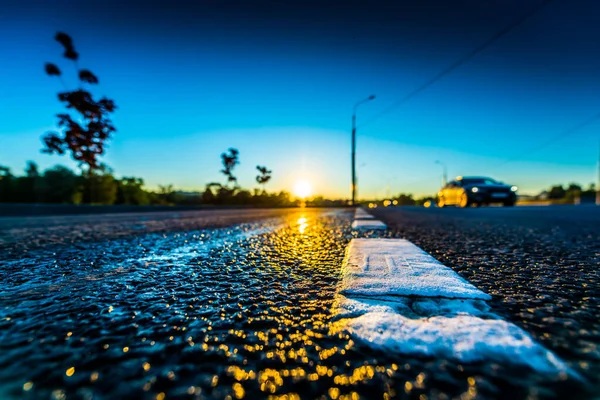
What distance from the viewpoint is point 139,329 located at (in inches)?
20.0

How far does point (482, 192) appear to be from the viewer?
11945 millimetres

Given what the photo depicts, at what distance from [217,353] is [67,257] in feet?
4.09

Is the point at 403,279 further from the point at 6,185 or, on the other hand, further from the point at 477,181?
the point at 6,185

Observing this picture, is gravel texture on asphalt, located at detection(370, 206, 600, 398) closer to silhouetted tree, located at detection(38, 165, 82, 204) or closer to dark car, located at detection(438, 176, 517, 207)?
dark car, located at detection(438, 176, 517, 207)

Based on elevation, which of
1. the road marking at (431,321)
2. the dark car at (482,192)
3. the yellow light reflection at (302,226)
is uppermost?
the dark car at (482,192)

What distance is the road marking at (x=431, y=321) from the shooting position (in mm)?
407

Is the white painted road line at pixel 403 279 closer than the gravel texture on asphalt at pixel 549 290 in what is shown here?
No

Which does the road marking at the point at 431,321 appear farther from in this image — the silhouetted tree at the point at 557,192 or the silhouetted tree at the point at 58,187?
the silhouetted tree at the point at 557,192

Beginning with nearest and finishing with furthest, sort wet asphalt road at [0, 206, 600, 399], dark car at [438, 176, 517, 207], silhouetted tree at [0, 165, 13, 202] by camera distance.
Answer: wet asphalt road at [0, 206, 600, 399] < dark car at [438, 176, 517, 207] < silhouetted tree at [0, 165, 13, 202]

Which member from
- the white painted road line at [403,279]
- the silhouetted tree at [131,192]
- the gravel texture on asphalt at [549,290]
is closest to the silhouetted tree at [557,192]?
the silhouetted tree at [131,192]

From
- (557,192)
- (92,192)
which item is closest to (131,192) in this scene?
(92,192)

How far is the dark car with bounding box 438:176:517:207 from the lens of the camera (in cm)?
1178

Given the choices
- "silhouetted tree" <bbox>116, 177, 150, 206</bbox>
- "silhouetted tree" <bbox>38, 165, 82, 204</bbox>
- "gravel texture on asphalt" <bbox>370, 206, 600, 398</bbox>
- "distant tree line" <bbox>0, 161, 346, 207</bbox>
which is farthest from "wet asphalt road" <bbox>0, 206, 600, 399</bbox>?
"silhouetted tree" <bbox>116, 177, 150, 206</bbox>

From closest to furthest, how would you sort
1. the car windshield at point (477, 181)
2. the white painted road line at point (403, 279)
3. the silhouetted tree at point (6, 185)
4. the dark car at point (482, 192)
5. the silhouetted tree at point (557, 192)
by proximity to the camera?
1. the white painted road line at point (403, 279)
2. the dark car at point (482, 192)
3. the car windshield at point (477, 181)
4. the silhouetted tree at point (6, 185)
5. the silhouetted tree at point (557, 192)
